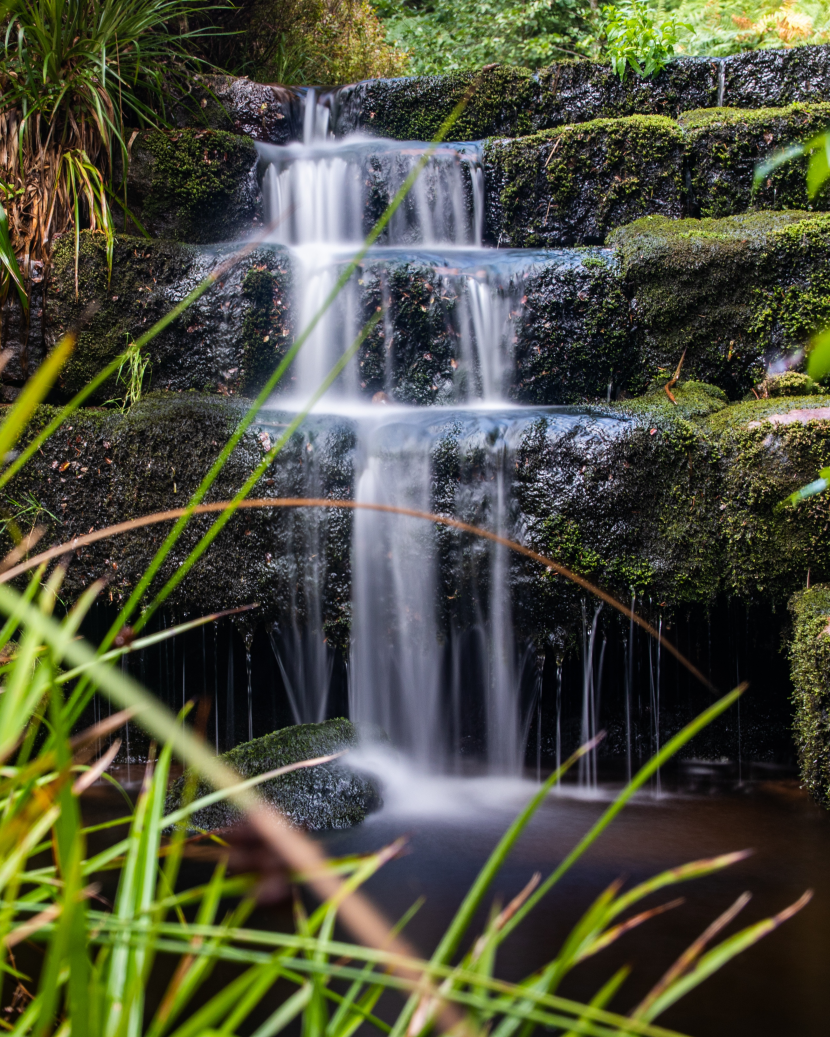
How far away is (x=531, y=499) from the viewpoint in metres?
3.85

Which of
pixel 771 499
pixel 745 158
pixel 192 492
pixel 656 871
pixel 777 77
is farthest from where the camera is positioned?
pixel 777 77

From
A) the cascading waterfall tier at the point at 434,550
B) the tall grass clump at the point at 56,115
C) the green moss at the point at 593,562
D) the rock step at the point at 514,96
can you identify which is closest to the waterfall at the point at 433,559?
the cascading waterfall tier at the point at 434,550

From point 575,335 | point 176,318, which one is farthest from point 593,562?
point 176,318

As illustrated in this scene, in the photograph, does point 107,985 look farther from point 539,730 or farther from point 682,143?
point 682,143

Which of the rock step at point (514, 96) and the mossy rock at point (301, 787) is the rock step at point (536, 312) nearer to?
the rock step at point (514, 96)

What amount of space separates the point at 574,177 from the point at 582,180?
62mm

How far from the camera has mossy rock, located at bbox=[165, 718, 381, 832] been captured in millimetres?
3234

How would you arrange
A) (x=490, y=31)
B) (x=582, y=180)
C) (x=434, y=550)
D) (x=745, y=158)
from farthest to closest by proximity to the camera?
(x=490, y=31) → (x=582, y=180) → (x=745, y=158) → (x=434, y=550)

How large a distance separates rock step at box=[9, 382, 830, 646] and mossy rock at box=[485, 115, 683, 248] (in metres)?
2.12

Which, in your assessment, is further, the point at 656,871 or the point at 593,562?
the point at 593,562

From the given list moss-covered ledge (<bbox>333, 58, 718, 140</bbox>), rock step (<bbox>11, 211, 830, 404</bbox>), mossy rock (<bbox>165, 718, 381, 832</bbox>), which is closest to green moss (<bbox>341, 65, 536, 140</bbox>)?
moss-covered ledge (<bbox>333, 58, 718, 140</bbox>)

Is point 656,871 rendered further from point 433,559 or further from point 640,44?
point 640,44

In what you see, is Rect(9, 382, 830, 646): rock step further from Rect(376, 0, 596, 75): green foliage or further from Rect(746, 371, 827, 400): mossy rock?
Rect(376, 0, 596, 75): green foliage

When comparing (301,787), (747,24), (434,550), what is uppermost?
(747,24)
